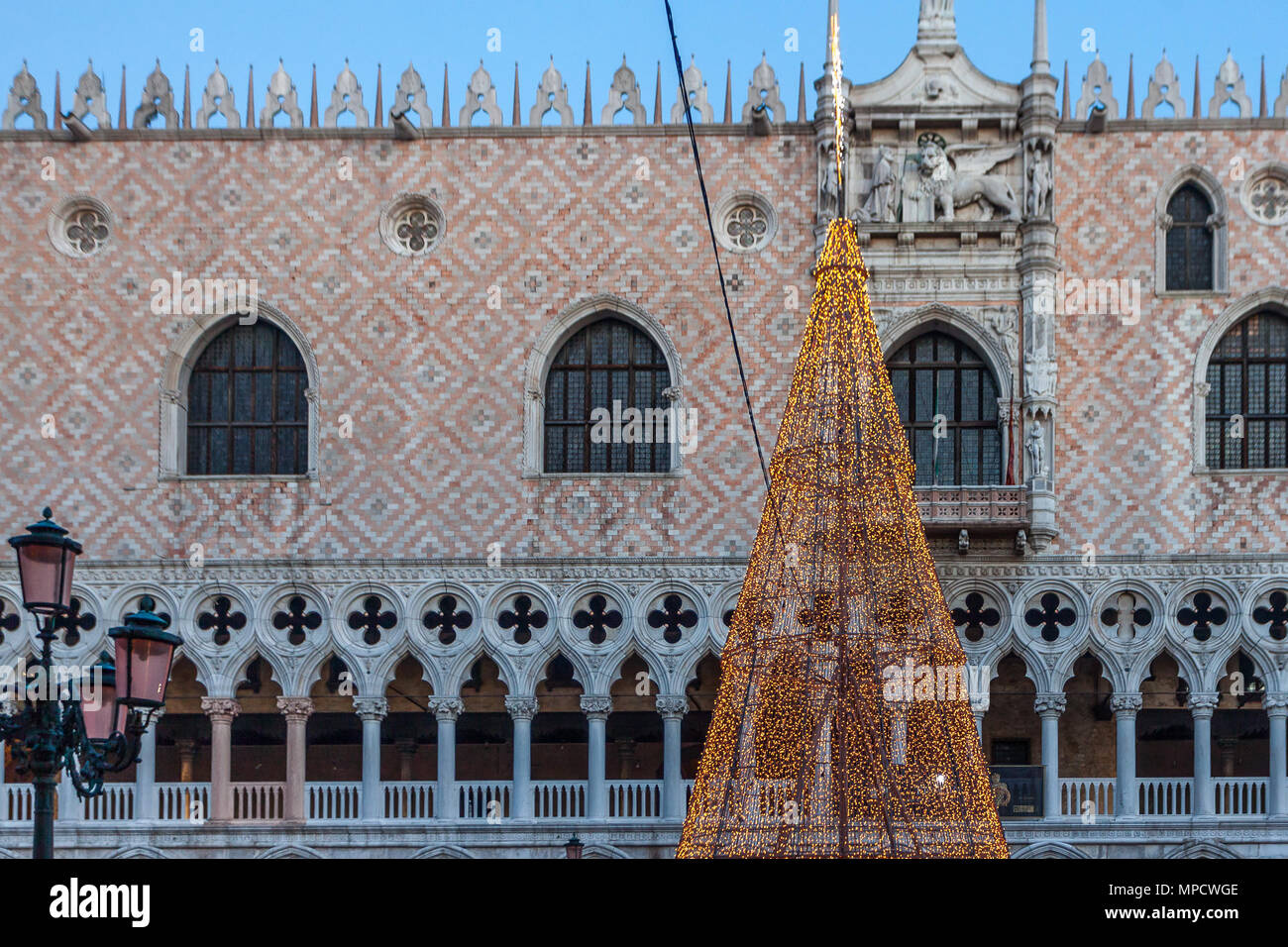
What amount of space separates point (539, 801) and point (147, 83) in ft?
27.9

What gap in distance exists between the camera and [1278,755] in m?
19.5

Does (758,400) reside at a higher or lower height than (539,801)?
higher

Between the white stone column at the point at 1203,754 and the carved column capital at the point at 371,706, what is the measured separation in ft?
26.2

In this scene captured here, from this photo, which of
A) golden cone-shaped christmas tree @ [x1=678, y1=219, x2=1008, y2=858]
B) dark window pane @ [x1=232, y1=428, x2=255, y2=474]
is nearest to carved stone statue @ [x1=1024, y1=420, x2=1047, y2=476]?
golden cone-shaped christmas tree @ [x1=678, y1=219, x2=1008, y2=858]

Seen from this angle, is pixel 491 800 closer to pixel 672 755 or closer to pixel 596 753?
pixel 596 753

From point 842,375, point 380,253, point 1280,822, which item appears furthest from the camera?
point 380,253

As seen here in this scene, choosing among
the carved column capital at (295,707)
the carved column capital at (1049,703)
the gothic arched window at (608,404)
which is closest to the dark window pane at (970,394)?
the carved column capital at (1049,703)

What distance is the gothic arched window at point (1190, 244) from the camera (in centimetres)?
2028

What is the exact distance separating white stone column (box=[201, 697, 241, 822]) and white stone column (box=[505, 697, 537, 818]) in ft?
9.16

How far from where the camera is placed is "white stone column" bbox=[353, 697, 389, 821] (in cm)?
1978

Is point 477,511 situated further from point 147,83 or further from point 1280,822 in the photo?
point 1280,822

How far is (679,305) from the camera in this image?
20.3 meters
